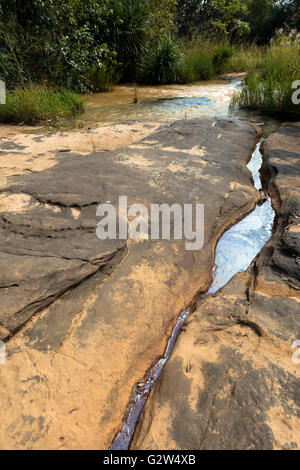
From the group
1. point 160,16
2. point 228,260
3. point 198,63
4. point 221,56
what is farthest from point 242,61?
point 228,260

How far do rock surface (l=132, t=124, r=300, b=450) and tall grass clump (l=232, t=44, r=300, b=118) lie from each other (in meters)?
3.82

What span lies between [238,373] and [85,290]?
2.77 ft

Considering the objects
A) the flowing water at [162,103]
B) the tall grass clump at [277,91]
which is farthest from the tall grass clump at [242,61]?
the tall grass clump at [277,91]

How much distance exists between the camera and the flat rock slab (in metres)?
1.22

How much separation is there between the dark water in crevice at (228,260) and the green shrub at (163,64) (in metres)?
6.12

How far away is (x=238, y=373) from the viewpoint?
1.29 meters

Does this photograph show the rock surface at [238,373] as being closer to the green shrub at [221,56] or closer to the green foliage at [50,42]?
the green foliage at [50,42]

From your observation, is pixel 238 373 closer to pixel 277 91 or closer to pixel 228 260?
pixel 228 260

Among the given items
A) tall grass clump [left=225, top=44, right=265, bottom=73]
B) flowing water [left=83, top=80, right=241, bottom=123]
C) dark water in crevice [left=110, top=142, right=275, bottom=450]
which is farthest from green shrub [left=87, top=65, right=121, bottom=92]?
dark water in crevice [left=110, top=142, right=275, bottom=450]

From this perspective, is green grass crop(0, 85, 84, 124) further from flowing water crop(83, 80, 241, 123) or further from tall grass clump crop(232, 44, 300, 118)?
tall grass clump crop(232, 44, 300, 118)

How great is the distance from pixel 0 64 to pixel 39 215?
4.89m

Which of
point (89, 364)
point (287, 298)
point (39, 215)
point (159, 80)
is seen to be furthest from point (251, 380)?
point (159, 80)
